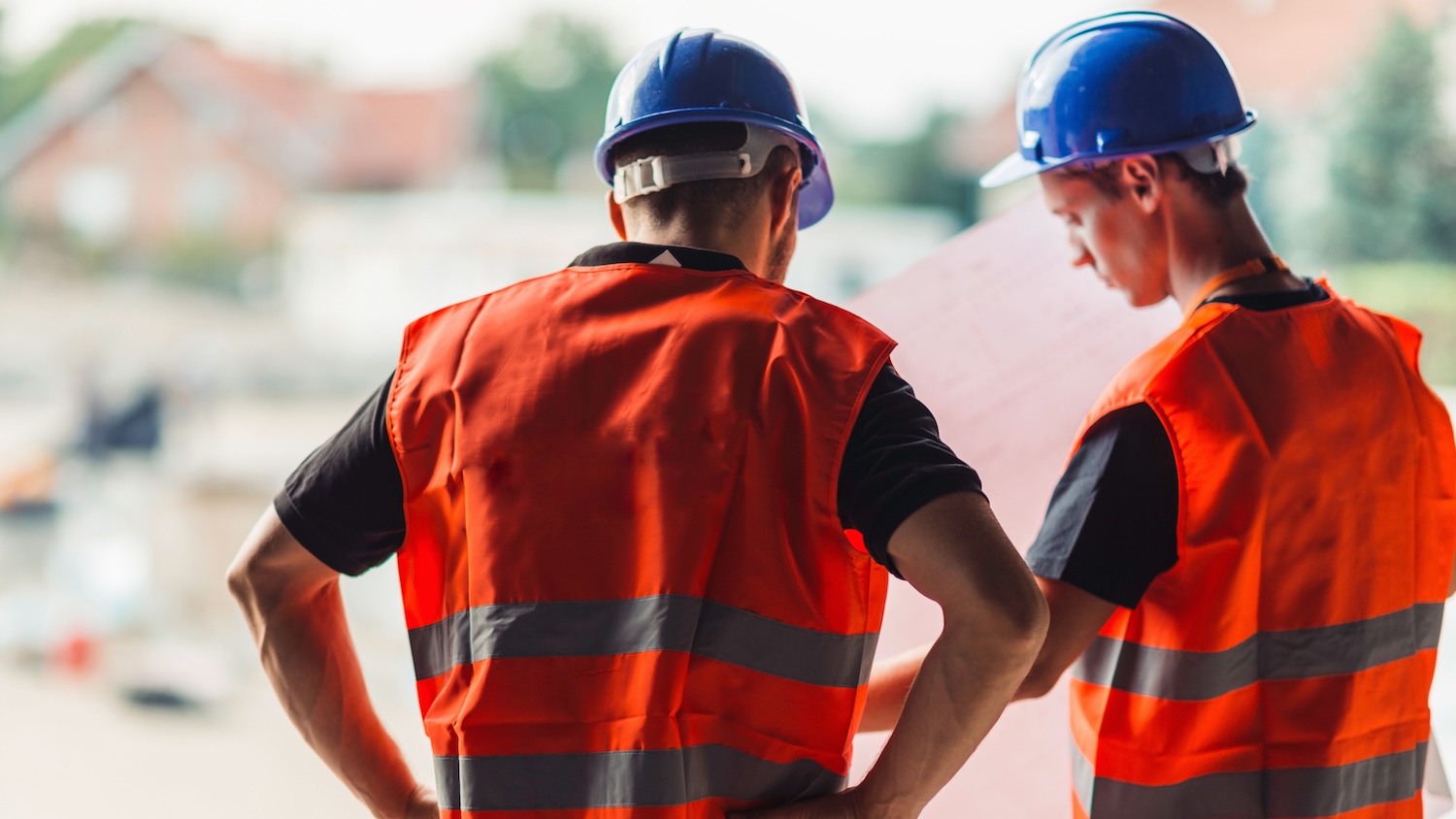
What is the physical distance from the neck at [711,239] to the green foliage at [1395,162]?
915cm

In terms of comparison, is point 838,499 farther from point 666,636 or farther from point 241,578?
point 241,578

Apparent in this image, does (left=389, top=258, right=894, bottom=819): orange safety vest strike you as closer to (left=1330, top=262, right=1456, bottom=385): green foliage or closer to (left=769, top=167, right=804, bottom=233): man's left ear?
(left=769, top=167, right=804, bottom=233): man's left ear

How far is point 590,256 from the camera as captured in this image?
1.02m

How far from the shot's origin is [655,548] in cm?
92

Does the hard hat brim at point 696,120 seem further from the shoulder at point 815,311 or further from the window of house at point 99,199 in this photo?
the window of house at point 99,199

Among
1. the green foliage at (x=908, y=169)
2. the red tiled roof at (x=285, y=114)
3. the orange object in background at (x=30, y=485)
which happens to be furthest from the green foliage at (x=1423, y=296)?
the red tiled roof at (x=285, y=114)

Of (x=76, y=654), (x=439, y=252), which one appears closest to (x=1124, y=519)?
(x=76, y=654)

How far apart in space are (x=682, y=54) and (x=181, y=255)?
77.4ft

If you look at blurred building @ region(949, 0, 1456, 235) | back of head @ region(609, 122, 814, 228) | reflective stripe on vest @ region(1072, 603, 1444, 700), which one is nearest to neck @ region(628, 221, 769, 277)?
back of head @ region(609, 122, 814, 228)

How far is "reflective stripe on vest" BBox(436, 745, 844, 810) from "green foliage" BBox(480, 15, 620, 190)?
25.6 meters

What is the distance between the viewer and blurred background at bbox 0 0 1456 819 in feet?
22.2

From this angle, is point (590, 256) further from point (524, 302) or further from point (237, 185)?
point (237, 185)

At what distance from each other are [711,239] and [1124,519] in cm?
47

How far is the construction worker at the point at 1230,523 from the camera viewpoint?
1.11 metres
